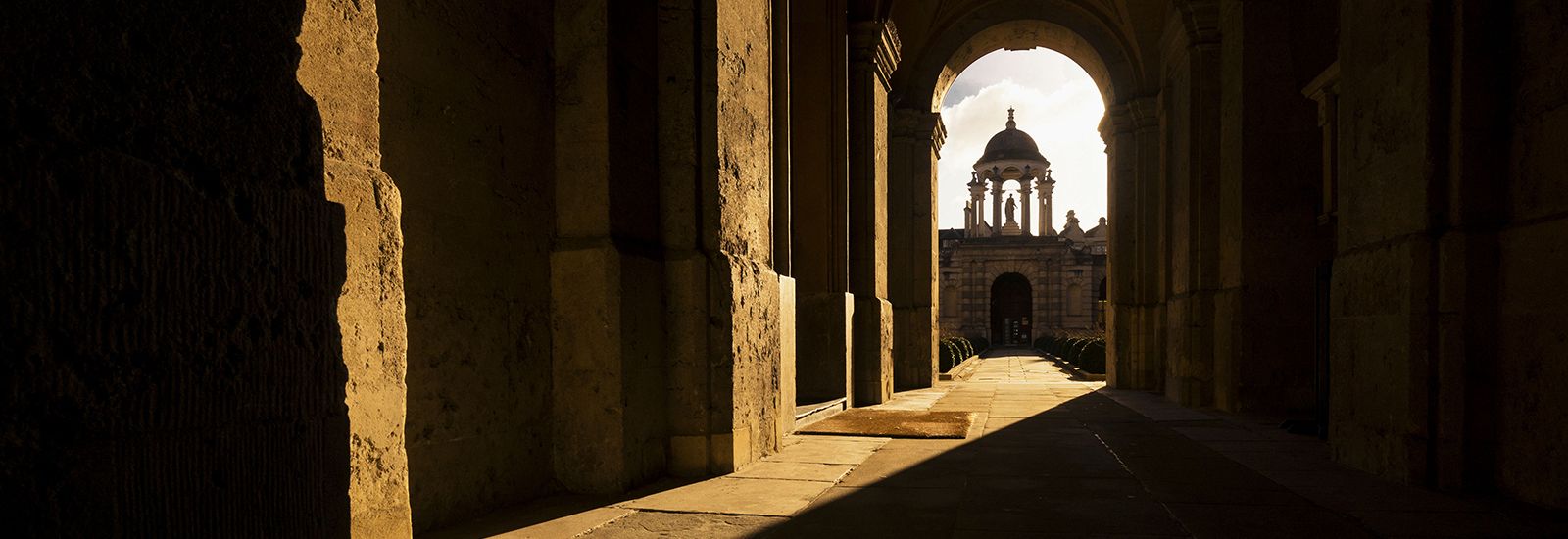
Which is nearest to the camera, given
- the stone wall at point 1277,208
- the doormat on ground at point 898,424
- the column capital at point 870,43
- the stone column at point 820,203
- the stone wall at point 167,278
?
the stone wall at point 167,278

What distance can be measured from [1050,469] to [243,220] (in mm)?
4570

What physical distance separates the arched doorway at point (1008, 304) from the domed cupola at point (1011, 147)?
6310mm

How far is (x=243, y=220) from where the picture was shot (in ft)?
4.84

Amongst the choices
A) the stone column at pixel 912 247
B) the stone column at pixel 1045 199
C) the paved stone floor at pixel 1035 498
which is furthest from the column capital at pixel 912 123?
the stone column at pixel 1045 199

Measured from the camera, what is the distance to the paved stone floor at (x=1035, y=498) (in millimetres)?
3557

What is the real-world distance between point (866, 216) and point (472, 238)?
706 centimetres

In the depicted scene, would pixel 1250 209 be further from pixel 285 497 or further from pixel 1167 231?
pixel 285 497

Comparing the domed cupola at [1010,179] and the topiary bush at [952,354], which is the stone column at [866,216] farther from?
the domed cupola at [1010,179]

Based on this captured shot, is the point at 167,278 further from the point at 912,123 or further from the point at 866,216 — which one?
the point at 912,123

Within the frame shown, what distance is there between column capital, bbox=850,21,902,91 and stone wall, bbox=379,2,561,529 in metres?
6.29

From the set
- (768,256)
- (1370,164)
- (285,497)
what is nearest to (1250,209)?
(1370,164)

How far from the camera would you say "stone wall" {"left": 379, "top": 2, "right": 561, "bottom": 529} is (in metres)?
3.37

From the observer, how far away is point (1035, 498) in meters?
4.20

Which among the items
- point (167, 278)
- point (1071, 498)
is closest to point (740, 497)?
point (1071, 498)
